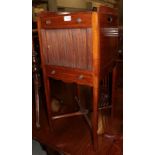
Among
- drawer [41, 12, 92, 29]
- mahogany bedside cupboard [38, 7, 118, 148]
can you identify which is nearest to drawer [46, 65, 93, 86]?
mahogany bedside cupboard [38, 7, 118, 148]

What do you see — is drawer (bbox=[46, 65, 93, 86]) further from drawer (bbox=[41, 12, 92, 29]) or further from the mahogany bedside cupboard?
drawer (bbox=[41, 12, 92, 29])

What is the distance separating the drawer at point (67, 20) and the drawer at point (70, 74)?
29 cm

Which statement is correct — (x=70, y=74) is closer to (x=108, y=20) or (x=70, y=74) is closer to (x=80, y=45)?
(x=80, y=45)

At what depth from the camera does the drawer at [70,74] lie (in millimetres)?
1244

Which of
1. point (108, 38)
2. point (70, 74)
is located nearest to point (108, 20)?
point (108, 38)

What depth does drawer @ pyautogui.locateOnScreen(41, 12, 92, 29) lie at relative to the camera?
3.77ft

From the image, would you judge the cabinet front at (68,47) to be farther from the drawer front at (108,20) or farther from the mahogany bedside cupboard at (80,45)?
the drawer front at (108,20)

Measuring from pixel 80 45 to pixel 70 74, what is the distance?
0.22 metres

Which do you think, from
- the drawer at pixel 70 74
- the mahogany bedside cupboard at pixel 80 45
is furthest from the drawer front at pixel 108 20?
the drawer at pixel 70 74

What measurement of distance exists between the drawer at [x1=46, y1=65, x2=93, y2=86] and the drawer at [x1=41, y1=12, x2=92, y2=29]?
0.29m
